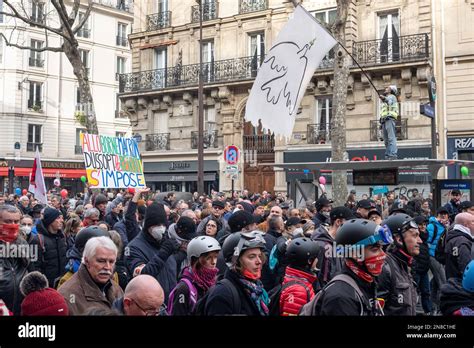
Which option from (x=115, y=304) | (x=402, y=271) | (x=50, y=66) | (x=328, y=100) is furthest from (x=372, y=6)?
(x=50, y=66)

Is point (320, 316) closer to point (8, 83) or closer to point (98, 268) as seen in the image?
point (98, 268)

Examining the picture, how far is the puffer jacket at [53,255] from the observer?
6297 mm

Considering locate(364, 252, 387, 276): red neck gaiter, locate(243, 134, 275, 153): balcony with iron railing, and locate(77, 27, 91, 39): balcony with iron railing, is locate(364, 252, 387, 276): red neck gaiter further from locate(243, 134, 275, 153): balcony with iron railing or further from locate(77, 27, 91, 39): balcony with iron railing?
locate(77, 27, 91, 39): balcony with iron railing

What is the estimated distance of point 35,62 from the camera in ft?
134

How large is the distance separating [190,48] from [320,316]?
84.0ft

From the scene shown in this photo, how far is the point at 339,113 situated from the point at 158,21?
670 inches

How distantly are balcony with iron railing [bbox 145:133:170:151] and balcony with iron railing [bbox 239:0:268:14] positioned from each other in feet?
24.4

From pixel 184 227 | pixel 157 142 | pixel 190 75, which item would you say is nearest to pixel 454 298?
pixel 184 227

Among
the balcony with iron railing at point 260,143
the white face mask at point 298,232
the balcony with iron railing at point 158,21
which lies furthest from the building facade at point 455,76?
the white face mask at point 298,232

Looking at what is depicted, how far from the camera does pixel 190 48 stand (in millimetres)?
27297

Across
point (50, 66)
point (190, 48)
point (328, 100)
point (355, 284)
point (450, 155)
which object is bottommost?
point (355, 284)

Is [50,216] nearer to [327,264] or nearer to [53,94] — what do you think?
[327,264]

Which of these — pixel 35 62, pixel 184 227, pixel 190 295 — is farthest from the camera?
pixel 35 62

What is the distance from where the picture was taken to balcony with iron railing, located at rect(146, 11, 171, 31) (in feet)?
92.8
